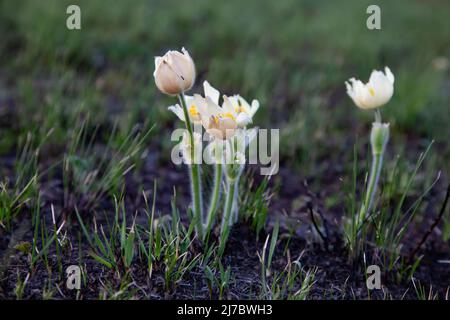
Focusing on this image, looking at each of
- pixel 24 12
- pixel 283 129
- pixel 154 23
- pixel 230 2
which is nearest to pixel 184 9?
pixel 154 23

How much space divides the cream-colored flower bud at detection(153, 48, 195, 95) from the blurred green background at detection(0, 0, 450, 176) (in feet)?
2.54

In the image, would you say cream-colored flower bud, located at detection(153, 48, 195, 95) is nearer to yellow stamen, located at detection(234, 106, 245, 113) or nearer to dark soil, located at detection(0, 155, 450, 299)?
yellow stamen, located at detection(234, 106, 245, 113)

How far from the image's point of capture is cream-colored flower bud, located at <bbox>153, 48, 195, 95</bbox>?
5.25ft

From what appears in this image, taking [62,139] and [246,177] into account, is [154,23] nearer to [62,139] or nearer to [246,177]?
[62,139]

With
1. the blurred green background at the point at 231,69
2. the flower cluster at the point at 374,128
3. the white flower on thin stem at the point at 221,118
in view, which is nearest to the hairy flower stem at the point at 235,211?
the white flower on thin stem at the point at 221,118

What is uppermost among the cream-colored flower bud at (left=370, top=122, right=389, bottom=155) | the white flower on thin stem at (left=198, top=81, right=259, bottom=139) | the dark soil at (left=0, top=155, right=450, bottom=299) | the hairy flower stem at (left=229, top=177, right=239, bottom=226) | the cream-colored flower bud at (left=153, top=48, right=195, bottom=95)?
the cream-colored flower bud at (left=153, top=48, right=195, bottom=95)

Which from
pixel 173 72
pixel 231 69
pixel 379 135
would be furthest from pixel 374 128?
pixel 231 69

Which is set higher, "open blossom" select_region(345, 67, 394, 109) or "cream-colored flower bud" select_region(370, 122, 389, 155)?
"open blossom" select_region(345, 67, 394, 109)

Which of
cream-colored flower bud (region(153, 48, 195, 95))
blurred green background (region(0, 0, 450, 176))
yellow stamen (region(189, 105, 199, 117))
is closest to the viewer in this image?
cream-colored flower bud (region(153, 48, 195, 95))

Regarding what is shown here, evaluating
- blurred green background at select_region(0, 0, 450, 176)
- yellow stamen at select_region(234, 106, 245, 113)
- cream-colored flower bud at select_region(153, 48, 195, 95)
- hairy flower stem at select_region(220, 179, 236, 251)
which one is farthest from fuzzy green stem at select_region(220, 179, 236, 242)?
blurred green background at select_region(0, 0, 450, 176)

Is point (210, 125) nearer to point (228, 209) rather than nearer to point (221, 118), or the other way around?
point (221, 118)

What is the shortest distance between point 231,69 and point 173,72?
202 cm

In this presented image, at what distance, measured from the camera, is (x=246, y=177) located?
217 cm

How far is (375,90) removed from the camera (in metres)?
1.80
